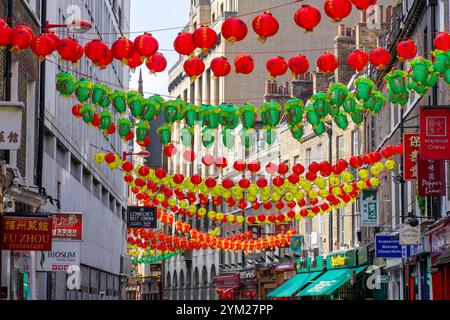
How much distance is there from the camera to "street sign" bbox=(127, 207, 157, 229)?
5581cm

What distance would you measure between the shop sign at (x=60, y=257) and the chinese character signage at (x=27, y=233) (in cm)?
450

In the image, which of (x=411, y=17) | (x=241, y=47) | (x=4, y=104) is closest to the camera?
(x=4, y=104)

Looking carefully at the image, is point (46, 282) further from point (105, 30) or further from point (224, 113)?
point (105, 30)

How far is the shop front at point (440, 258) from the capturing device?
28719 millimetres

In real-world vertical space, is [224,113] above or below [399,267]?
above

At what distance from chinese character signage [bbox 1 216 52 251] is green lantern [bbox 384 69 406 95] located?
283 inches

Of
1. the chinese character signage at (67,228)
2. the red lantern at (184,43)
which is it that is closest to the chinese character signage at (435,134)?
the red lantern at (184,43)

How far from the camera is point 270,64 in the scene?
1888cm

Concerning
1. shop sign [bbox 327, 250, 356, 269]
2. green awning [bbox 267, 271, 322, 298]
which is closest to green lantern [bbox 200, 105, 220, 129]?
shop sign [bbox 327, 250, 356, 269]

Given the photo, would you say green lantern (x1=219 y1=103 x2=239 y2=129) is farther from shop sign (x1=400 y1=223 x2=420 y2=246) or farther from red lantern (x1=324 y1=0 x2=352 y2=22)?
shop sign (x1=400 y1=223 x2=420 y2=246)

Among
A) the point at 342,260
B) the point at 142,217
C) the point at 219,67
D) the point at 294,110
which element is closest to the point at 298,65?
the point at 219,67
